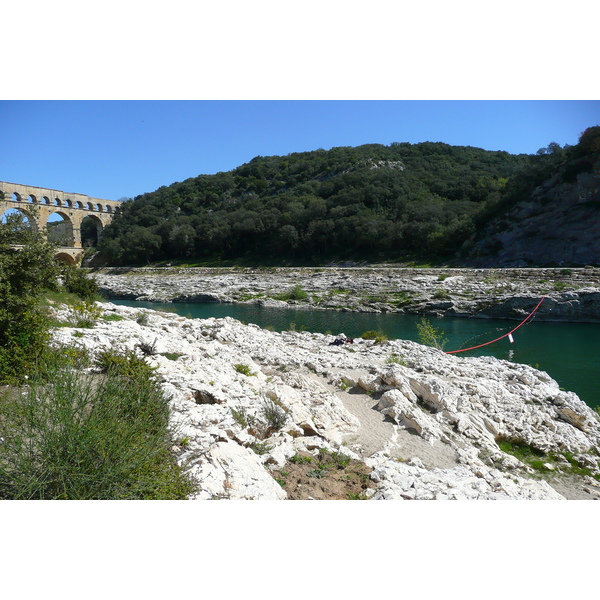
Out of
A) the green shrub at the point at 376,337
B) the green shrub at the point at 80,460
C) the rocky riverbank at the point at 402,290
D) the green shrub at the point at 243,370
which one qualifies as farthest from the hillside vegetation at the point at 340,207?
the green shrub at the point at 80,460

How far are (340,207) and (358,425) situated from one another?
50.3m

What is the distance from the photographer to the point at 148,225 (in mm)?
77188

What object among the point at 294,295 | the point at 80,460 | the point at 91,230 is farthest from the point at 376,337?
the point at 91,230

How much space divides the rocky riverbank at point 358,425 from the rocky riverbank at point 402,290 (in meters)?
16.6

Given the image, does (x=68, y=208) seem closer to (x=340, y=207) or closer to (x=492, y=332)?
(x=340, y=207)

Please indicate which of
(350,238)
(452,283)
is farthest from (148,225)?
(452,283)

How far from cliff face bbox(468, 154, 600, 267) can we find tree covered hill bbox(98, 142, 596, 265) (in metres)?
2.66

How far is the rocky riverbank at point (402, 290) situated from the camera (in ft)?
89.1

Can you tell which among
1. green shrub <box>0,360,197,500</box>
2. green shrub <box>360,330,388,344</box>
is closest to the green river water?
green shrub <box>360,330,388,344</box>

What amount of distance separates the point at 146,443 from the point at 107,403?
2.33 ft

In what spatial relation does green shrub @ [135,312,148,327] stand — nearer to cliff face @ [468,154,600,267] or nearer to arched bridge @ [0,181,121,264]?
cliff face @ [468,154,600,267]

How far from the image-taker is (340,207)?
55.5 metres

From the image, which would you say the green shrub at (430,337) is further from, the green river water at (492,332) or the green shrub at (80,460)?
the green shrub at (80,460)

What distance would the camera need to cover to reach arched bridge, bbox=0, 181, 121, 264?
57.3 metres
